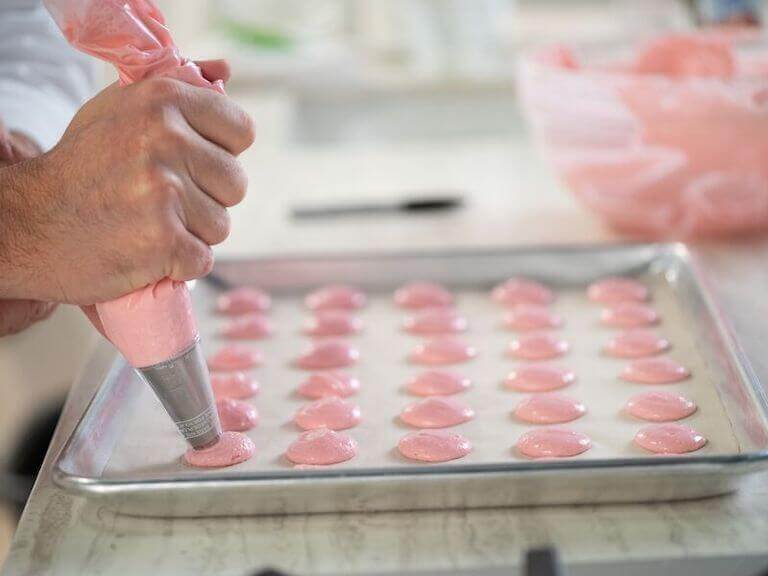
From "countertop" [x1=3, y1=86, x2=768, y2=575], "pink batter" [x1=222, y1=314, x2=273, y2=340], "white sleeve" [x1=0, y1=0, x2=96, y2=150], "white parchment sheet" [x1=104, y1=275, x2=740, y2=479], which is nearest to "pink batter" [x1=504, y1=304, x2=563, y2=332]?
"white parchment sheet" [x1=104, y1=275, x2=740, y2=479]

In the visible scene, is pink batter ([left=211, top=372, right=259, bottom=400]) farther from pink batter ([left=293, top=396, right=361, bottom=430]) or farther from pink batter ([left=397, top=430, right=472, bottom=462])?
pink batter ([left=397, top=430, right=472, bottom=462])

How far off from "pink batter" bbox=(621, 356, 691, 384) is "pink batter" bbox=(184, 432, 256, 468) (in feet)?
1.15

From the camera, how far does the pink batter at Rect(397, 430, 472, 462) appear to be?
0.86m

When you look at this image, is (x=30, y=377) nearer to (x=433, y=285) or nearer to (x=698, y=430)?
(x=433, y=285)

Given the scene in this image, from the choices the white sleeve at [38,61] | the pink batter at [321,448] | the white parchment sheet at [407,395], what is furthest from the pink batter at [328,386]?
the white sleeve at [38,61]

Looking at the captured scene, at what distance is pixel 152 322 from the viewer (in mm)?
782

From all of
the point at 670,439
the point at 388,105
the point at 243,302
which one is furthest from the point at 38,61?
the point at 388,105

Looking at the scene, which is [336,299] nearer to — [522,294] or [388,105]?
[522,294]

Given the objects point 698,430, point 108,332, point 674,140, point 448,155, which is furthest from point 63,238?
point 448,155

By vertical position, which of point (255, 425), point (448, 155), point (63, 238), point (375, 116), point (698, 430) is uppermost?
point (375, 116)

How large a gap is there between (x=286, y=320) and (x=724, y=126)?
56 cm

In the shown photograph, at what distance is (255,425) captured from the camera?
0.93 metres

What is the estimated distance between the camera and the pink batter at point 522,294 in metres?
1.21

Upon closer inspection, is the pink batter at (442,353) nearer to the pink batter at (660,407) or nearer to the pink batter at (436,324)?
the pink batter at (436,324)
